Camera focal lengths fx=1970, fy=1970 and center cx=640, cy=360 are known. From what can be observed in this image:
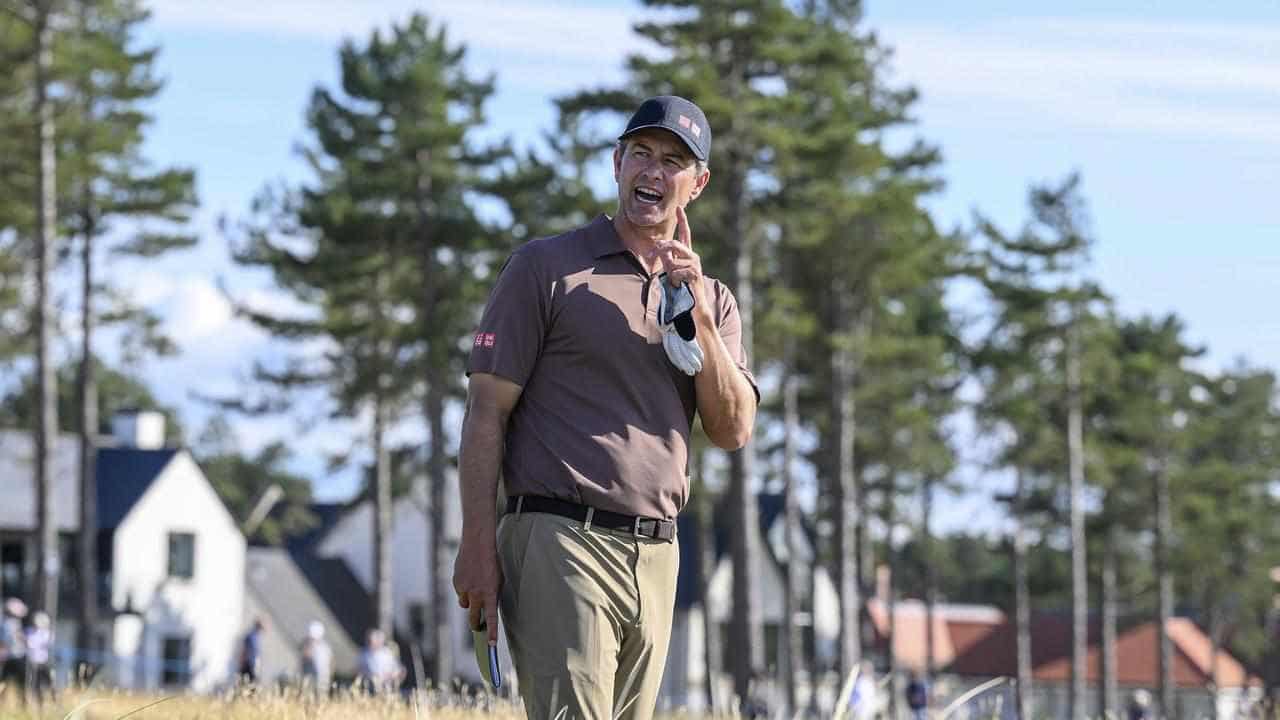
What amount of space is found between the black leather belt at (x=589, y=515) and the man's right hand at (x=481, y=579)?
162 mm

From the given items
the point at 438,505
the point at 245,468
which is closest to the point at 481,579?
the point at 438,505

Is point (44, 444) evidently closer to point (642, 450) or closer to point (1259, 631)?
point (642, 450)

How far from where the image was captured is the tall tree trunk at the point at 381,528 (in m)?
46.6

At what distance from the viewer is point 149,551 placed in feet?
188

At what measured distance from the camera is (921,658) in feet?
268

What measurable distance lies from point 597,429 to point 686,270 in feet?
1.64

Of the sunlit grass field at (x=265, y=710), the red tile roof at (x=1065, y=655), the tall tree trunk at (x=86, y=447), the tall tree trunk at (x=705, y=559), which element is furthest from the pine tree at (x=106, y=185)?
the red tile roof at (x=1065, y=655)

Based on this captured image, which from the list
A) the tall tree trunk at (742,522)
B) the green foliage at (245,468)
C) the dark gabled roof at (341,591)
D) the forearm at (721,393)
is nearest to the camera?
the forearm at (721,393)

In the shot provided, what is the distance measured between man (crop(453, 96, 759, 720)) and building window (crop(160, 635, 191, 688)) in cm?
5409

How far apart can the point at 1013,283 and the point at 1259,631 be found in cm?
3482

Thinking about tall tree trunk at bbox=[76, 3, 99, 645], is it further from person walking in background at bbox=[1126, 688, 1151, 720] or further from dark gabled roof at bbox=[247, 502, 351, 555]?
person walking in background at bbox=[1126, 688, 1151, 720]

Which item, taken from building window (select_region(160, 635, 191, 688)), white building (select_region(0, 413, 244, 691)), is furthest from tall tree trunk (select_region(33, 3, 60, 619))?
building window (select_region(160, 635, 191, 688))

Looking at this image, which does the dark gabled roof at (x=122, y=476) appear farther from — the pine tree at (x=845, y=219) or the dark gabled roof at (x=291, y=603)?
the pine tree at (x=845, y=219)

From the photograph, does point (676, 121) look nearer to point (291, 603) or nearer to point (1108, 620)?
point (291, 603)
